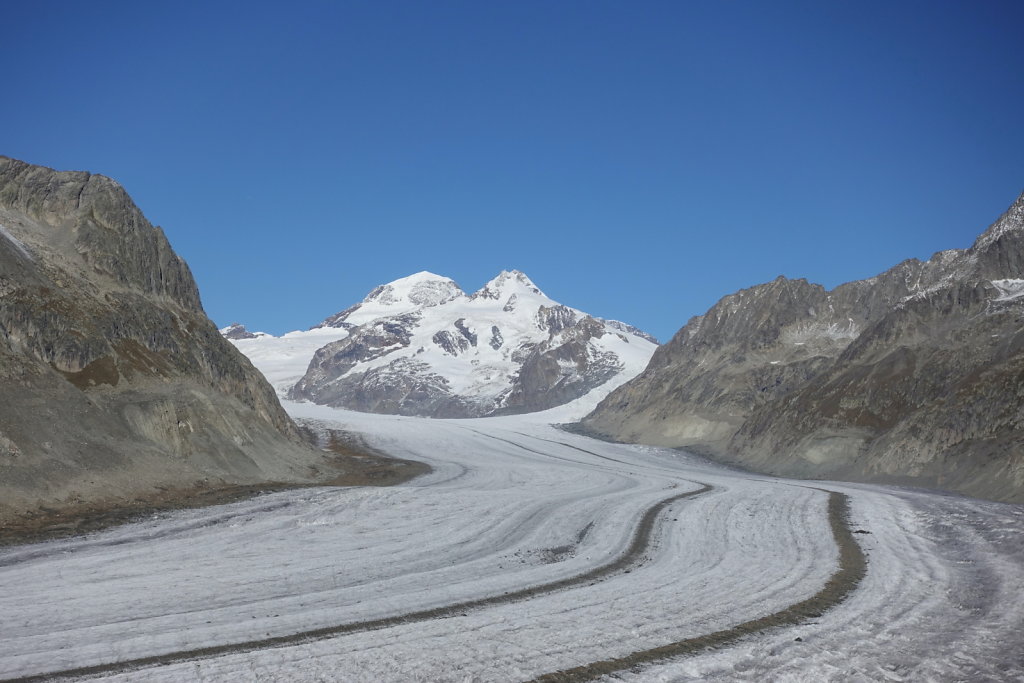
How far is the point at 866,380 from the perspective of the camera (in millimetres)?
71688

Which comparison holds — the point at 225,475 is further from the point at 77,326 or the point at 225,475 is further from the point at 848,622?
the point at 848,622

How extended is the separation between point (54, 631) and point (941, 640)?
49.6 feet

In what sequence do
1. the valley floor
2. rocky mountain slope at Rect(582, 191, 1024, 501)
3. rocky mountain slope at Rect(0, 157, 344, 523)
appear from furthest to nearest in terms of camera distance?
rocky mountain slope at Rect(582, 191, 1024, 501)
rocky mountain slope at Rect(0, 157, 344, 523)
the valley floor

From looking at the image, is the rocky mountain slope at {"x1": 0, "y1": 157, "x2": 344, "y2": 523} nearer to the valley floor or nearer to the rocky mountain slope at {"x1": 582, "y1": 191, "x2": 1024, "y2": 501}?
the valley floor

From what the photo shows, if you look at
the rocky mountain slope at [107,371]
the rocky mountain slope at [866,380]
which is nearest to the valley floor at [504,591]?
the rocky mountain slope at [107,371]

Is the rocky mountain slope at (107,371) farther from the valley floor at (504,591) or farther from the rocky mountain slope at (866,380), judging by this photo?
the rocky mountain slope at (866,380)

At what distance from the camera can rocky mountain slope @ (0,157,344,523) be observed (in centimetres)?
2838

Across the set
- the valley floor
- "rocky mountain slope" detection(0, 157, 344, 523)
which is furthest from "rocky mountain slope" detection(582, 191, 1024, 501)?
"rocky mountain slope" detection(0, 157, 344, 523)

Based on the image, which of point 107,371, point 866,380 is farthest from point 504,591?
point 866,380

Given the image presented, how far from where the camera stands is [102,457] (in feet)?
97.9

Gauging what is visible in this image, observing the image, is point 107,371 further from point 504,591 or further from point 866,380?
point 866,380

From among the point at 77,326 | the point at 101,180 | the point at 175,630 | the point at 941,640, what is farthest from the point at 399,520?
the point at 101,180

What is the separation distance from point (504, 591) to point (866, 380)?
2542 inches

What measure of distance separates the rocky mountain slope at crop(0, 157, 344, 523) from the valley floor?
6.40 meters
